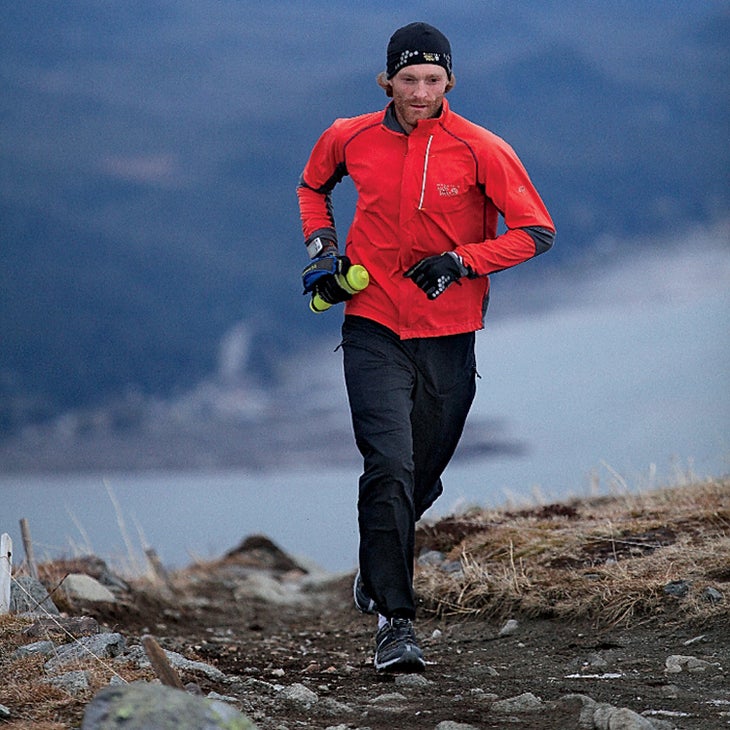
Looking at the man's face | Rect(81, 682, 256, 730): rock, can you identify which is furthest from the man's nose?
Rect(81, 682, 256, 730): rock

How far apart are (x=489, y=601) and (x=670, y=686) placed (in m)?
2.09

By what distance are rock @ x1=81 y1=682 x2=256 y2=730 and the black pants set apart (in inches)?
96.2

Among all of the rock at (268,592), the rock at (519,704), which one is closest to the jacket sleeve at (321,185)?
the rock at (519,704)

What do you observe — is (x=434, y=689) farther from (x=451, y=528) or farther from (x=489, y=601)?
(x=451, y=528)

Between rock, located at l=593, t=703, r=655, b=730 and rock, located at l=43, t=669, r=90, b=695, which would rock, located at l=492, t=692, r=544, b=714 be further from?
rock, located at l=43, t=669, r=90, b=695

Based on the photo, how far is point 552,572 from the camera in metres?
7.04

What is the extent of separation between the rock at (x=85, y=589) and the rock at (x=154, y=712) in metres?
4.86

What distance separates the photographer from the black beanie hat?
19.0ft

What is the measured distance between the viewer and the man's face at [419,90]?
5.79m

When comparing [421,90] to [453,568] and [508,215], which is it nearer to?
[508,215]

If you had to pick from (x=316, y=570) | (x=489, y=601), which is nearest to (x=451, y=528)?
(x=489, y=601)

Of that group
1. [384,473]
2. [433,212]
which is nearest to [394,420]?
[384,473]

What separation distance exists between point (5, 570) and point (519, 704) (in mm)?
3018

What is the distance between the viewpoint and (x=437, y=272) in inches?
221
